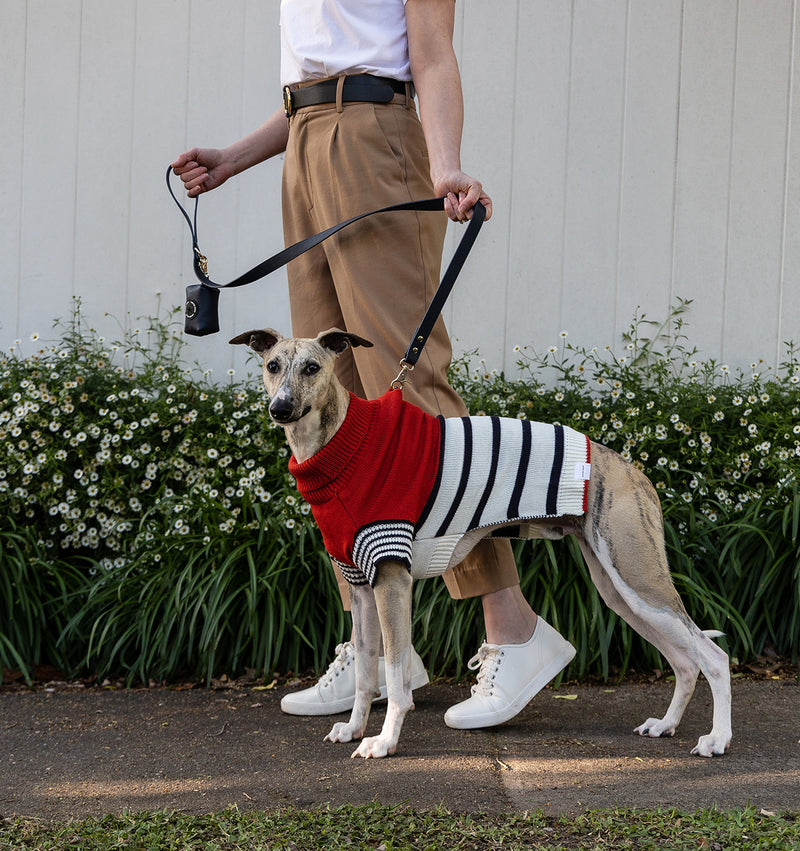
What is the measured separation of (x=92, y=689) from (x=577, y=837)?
88.1 inches

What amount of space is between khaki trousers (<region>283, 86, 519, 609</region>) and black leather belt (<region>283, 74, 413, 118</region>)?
2 cm

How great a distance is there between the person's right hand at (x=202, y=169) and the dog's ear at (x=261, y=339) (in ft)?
2.45

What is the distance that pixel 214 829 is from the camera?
213cm

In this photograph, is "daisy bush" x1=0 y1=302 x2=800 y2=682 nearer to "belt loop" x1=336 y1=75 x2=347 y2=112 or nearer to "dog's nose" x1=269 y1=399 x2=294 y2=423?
"dog's nose" x1=269 y1=399 x2=294 y2=423

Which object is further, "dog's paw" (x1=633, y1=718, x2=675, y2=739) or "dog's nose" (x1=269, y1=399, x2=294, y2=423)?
"dog's paw" (x1=633, y1=718, x2=675, y2=739)

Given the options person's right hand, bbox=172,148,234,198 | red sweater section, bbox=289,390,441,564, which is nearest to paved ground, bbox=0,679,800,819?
red sweater section, bbox=289,390,441,564

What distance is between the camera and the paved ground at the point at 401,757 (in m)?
2.33

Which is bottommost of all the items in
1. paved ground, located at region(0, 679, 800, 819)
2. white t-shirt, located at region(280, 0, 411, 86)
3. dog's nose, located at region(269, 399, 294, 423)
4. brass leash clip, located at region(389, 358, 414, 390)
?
paved ground, located at region(0, 679, 800, 819)

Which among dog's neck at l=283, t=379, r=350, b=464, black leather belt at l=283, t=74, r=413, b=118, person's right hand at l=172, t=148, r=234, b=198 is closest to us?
dog's neck at l=283, t=379, r=350, b=464

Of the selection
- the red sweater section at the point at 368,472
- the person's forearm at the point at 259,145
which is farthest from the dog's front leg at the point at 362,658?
the person's forearm at the point at 259,145

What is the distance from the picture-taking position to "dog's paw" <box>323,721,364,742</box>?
2.78 meters

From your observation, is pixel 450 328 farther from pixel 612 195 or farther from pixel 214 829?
pixel 214 829

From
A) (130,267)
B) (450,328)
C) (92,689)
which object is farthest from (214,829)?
(130,267)

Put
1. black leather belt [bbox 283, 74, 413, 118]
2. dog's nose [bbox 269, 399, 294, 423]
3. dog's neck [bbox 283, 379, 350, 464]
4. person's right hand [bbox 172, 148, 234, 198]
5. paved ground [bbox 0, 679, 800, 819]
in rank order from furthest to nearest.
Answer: person's right hand [bbox 172, 148, 234, 198] < black leather belt [bbox 283, 74, 413, 118] < dog's neck [bbox 283, 379, 350, 464] < dog's nose [bbox 269, 399, 294, 423] < paved ground [bbox 0, 679, 800, 819]
